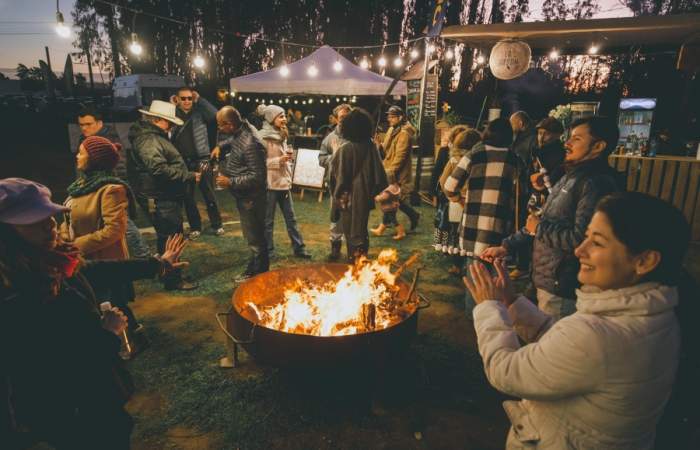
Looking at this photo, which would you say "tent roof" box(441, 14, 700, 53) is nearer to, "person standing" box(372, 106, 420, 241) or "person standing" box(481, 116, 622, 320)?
"person standing" box(372, 106, 420, 241)

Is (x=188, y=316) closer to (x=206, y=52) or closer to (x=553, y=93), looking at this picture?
(x=553, y=93)

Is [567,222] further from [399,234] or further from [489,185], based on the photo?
[399,234]

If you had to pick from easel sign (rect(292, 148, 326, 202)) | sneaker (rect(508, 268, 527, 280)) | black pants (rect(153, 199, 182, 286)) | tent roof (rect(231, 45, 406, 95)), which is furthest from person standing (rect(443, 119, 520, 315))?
tent roof (rect(231, 45, 406, 95))

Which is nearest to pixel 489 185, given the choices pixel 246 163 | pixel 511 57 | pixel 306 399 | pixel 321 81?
pixel 306 399

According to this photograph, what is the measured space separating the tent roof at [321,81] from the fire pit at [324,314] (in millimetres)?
8309

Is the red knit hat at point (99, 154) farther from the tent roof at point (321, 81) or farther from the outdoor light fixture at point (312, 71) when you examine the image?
the outdoor light fixture at point (312, 71)

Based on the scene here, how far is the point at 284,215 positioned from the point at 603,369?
5.96m

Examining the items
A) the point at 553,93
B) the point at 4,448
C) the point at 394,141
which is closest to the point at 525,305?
the point at 4,448

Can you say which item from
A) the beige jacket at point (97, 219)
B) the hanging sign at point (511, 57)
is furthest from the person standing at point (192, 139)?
the hanging sign at point (511, 57)

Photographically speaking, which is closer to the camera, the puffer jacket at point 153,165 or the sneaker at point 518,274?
the puffer jacket at point 153,165

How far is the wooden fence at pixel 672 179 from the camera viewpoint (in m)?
7.73

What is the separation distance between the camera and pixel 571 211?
2949 mm

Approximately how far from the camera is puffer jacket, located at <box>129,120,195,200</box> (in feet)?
18.2

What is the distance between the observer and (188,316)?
494cm
